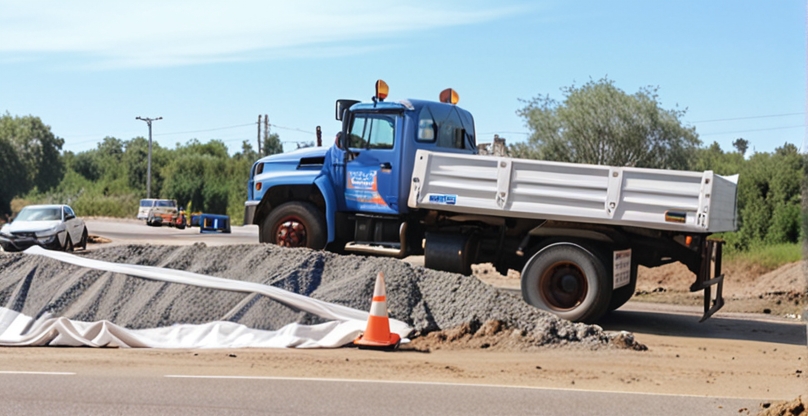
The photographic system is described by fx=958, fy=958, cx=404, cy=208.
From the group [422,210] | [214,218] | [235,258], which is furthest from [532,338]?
[214,218]

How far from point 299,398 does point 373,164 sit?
717cm

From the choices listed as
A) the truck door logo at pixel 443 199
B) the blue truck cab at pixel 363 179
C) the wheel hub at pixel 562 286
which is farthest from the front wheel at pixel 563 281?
the blue truck cab at pixel 363 179

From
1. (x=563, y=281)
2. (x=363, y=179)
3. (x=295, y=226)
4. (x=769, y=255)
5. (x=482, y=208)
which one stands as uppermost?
(x=363, y=179)

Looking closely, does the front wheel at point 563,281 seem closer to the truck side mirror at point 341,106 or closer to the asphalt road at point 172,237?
the truck side mirror at point 341,106

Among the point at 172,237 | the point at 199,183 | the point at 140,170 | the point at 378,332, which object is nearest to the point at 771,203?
the point at 378,332

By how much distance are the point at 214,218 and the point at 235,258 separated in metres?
29.4

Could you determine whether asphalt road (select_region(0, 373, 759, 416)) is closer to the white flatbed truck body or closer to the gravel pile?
the gravel pile

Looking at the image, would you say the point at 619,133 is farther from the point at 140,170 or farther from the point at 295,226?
the point at 140,170

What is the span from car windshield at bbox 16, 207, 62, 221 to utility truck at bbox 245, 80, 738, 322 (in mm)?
14717

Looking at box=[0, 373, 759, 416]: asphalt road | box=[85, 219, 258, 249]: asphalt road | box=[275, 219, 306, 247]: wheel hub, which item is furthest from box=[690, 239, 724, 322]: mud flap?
box=[85, 219, 258, 249]: asphalt road

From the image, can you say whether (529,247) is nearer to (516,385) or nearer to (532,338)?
(532,338)

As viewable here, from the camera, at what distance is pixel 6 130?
3767 inches

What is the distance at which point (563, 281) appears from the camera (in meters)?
13.7

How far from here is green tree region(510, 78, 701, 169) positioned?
4997 cm
